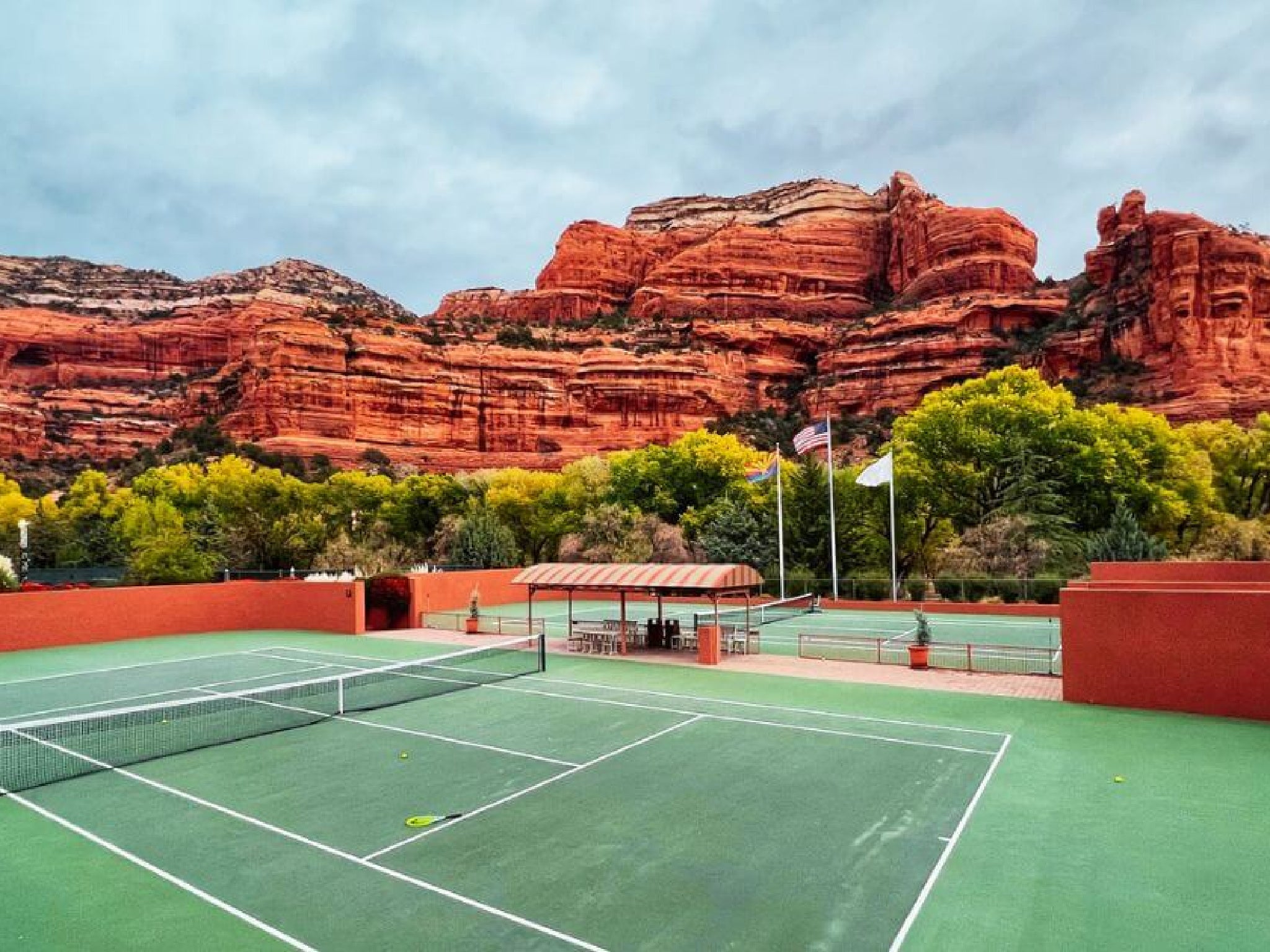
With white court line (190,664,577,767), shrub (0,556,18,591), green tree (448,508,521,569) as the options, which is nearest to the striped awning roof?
white court line (190,664,577,767)

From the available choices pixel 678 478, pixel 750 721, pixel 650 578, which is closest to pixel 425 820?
pixel 750 721

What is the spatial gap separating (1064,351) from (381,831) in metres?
94.6

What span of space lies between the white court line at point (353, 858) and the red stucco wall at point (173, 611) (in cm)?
1769

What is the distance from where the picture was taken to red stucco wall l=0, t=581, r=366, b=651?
26234 mm

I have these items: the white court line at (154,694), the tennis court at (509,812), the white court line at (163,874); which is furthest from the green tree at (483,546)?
the white court line at (163,874)

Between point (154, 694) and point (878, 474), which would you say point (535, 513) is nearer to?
point (878, 474)

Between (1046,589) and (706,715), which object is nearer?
(706,715)

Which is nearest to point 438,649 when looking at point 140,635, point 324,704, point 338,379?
point 324,704

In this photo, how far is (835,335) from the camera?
11694cm

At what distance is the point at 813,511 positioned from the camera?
4019cm

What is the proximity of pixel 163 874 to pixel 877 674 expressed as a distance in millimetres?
15564

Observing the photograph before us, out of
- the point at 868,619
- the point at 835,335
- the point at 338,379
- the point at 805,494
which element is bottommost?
the point at 868,619

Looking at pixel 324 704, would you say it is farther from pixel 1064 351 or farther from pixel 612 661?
pixel 1064 351

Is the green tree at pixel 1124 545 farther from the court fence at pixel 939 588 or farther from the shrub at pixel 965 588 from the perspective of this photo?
the shrub at pixel 965 588
